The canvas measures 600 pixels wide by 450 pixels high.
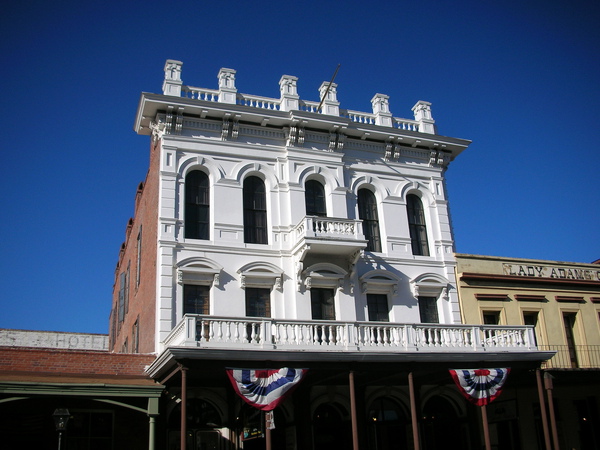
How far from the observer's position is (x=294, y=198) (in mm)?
23656

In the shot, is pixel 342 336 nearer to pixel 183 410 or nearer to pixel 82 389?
pixel 183 410

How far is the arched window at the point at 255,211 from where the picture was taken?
22953 mm

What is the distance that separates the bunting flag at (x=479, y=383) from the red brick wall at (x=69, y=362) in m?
9.31

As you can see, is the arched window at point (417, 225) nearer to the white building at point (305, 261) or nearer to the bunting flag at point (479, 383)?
the white building at point (305, 261)

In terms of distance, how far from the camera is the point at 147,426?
19.6 meters

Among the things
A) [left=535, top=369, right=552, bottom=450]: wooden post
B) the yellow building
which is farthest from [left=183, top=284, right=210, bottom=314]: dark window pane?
[left=535, top=369, right=552, bottom=450]: wooden post

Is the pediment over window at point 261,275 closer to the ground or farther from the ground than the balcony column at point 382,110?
closer to the ground

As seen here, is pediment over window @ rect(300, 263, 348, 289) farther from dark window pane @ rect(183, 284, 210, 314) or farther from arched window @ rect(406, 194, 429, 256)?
arched window @ rect(406, 194, 429, 256)

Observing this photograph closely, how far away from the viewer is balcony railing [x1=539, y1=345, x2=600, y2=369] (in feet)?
82.6

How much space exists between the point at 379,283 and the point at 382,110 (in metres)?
7.31

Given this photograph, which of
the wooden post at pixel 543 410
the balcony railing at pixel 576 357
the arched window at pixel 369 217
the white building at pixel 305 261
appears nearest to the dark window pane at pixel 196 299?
the white building at pixel 305 261

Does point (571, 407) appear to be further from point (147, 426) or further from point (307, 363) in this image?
point (147, 426)

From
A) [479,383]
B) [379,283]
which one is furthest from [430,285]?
[479,383]

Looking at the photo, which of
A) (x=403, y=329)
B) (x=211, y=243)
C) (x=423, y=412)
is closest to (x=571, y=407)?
(x=423, y=412)
